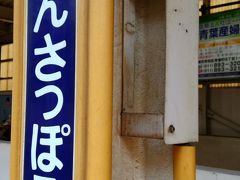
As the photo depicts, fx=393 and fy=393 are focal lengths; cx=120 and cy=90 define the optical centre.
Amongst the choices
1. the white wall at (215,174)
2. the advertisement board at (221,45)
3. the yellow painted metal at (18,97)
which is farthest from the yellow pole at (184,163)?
the advertisement board at (221,45)

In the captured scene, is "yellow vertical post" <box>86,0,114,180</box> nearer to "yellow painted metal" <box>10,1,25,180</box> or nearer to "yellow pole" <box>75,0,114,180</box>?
"yellow pole" <box>75,0,114,180</box>

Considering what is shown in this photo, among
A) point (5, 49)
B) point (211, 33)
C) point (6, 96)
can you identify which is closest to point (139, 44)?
point (211, 33)

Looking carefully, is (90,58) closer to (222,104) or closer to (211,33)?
(211,33)

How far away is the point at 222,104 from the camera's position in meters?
7.44

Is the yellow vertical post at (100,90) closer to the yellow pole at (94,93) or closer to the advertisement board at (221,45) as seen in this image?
the yellow pole at (94,93)

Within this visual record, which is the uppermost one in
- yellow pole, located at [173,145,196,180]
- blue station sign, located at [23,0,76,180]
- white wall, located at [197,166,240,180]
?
blue station sign, located at [23,0,76,180]

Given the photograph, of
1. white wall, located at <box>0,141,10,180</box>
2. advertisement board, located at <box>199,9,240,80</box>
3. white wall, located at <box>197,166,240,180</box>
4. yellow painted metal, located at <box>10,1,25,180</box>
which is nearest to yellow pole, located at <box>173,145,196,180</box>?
yellow painted metal, located at <box>10,1,25,180</box>

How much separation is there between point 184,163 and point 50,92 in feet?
1.19

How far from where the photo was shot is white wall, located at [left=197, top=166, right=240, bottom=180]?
258 cm

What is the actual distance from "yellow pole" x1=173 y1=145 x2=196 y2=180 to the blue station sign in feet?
0.80

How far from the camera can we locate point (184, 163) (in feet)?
2.99

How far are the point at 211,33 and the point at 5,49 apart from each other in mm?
8684

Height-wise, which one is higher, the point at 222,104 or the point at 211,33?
the point at 211,33

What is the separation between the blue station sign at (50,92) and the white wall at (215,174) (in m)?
1.87
